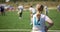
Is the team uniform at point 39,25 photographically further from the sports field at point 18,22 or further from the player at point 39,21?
the sports field at point 18,22

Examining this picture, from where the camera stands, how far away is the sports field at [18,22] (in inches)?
307

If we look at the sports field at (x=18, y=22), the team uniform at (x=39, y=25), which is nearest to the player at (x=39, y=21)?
the team uniform at (x=39, y=25)

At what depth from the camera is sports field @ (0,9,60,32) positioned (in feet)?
25.6

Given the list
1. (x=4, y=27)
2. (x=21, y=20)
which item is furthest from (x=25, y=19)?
(x=4, y=27)

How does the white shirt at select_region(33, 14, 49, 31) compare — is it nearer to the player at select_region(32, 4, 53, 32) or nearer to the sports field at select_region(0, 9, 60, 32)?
the player at select_region(32, 4, 53, 32)

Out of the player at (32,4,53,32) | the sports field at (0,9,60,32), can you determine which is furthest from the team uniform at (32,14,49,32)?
the sports field at (0,9,60,32)

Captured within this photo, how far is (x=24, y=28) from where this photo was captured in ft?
25.6

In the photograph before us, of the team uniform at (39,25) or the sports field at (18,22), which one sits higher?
the team uniform at (39,25)

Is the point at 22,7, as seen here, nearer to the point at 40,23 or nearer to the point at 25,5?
the point at 25,5

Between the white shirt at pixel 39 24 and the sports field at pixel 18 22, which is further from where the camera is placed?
the sports field at pixel 18 22

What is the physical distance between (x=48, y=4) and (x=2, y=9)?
153 cm

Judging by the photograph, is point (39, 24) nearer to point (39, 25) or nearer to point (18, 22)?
point (39, 25)

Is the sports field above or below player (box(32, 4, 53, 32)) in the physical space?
below

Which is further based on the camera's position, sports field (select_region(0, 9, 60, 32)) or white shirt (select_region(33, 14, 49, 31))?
sports field (select_region(0, 9, 60, 32))
